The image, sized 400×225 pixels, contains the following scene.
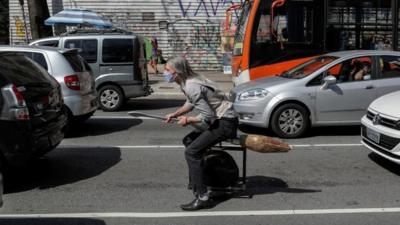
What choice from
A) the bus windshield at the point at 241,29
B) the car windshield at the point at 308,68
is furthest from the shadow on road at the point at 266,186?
the bus windshield at the point at 241,29

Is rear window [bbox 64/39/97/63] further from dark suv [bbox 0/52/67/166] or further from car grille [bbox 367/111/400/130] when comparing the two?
car grille [bbox 367/111/400/130]

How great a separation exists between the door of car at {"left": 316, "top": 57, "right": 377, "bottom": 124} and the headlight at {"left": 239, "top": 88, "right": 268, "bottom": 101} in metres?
0.92

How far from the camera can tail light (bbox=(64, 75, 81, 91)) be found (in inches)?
381

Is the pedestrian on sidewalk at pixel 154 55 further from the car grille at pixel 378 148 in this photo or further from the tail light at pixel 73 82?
the car grille at pixel 378 148

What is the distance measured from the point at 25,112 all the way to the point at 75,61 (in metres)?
4.02

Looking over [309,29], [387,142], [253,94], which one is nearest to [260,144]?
[387,142]

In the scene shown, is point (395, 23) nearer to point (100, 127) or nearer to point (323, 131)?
point (323, 131)

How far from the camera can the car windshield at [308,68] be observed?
9.80 metres

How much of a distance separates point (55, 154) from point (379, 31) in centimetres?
799

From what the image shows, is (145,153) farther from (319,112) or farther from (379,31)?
(379,31)

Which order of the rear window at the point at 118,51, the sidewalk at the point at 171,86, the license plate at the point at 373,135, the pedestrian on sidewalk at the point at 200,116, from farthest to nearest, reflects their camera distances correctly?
the sidewalk at the point at 171,86, the rear window at the point at 118,51, the license plate at the point at 373,135, the pedestrian on sidewalk at the point at 200,116

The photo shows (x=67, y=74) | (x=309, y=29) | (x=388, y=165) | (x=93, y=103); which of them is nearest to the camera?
(x=388, y=165)

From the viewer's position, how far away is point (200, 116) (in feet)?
19.0

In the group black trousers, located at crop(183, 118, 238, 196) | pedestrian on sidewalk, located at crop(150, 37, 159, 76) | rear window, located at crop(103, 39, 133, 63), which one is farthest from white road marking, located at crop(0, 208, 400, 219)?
pedestrian on sidewalk, located at crop(150, 37, 159, 76)
